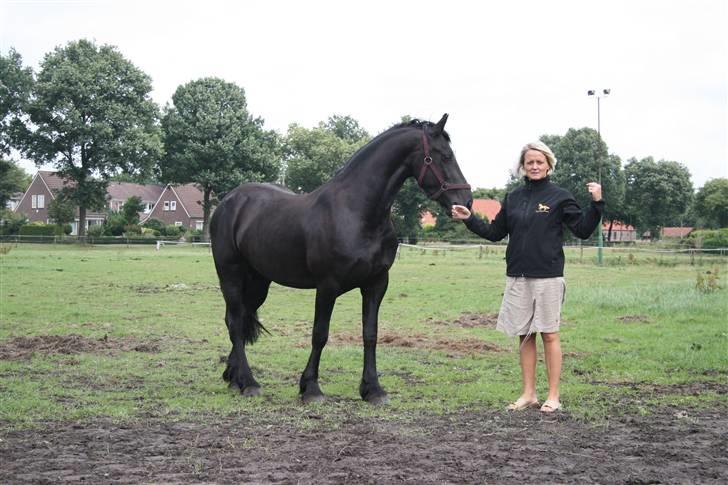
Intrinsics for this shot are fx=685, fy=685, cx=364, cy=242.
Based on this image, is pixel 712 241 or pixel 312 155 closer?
pixel 712 241

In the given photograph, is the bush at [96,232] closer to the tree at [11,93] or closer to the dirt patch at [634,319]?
the tree at [11,93]

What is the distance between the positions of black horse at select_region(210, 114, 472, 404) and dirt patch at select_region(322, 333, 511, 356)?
3.09 m

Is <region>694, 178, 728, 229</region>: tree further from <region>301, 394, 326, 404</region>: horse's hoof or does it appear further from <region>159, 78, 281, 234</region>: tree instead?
<region>301, 394, 326, 404</region>: horse's hoof

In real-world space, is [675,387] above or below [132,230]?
below

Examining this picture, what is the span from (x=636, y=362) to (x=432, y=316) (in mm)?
5410

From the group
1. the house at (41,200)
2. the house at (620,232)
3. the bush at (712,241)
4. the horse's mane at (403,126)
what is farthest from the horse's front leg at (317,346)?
the house at (620,232)

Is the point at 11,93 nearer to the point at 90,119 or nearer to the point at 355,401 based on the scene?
the point at 90,119

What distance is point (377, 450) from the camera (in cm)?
490

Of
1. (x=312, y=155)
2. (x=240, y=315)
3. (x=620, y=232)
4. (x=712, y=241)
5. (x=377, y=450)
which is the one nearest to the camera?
(x=377, y=450)

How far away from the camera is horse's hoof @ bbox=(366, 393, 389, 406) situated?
6.56m

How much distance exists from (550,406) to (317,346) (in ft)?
7.63

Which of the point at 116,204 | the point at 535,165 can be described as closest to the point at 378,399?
the point at 535,165

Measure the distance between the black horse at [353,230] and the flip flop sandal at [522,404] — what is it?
3.93 ft

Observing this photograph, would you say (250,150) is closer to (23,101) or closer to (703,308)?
(23,101)
